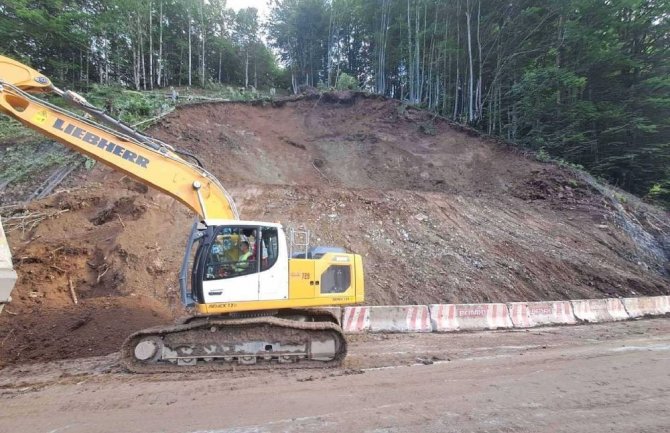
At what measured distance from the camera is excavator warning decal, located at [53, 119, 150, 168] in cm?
638

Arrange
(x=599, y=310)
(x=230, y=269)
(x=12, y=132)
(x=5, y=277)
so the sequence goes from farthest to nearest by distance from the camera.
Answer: (x=12, y=132), (x=599, y=310), (x=230, y=269), (x=5, y=277)

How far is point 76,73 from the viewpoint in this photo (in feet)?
104

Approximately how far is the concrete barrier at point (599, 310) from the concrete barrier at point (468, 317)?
2.34 metres

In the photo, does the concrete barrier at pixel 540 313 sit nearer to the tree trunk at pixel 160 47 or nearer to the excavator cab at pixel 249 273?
the excavator cab at pixel 249 273

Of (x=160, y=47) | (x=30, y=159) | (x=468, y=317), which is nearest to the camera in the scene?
(x=468, y=317)

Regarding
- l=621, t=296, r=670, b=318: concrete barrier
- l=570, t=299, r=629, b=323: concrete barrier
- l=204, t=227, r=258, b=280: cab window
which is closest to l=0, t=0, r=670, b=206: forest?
l=621, t=296, r=670, b=318: concrete barrier

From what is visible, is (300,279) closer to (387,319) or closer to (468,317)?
(387,319)

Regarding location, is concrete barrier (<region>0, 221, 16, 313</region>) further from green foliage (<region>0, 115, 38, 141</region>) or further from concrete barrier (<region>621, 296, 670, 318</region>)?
concrete barrier (<region>621, 296, 670, 318</region>)

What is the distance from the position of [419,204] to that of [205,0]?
3575cm

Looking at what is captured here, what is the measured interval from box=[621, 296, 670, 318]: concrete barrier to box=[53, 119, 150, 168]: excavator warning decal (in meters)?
12.8

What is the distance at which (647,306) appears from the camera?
11.5 meters

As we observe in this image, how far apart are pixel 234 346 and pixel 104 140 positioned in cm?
395

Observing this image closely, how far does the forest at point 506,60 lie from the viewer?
786 inches

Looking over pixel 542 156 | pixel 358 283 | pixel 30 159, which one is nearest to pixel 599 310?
pixel 358 283
